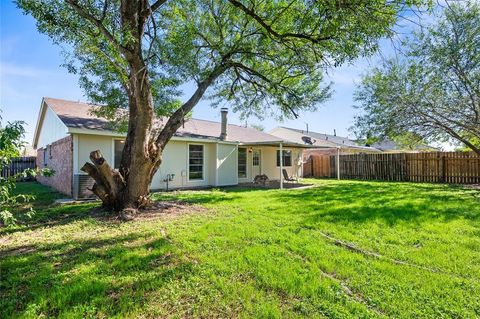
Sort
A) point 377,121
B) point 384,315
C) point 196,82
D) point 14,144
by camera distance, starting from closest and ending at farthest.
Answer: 1. point 384,315
2. point 14,144
3. point 196,82
4. point 377,121

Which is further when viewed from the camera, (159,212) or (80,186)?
(80,186)

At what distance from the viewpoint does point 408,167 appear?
57.5 feet

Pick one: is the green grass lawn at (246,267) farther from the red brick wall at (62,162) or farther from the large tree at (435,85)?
the large tree at (435,85)

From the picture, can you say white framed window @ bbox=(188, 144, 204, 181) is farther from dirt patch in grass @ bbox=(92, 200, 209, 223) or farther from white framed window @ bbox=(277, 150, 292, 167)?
white framed window @ bbox=(277, 150, 292, 167)

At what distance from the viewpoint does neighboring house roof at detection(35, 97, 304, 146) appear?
10812 millimetres

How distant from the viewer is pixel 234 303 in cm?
296

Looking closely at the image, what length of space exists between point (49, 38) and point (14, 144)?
17.6 feet

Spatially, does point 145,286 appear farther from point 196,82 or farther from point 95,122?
point 95,122

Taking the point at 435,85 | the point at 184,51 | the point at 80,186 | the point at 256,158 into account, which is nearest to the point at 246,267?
the point at 184,51

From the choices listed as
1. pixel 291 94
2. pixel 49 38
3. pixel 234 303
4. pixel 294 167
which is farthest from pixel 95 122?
pixel 294 167

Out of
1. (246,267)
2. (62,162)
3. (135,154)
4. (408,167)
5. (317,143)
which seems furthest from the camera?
(317,143)

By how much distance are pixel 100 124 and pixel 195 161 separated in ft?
15.8

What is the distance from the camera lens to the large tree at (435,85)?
1120cm

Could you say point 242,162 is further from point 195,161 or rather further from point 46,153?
point 46,153
